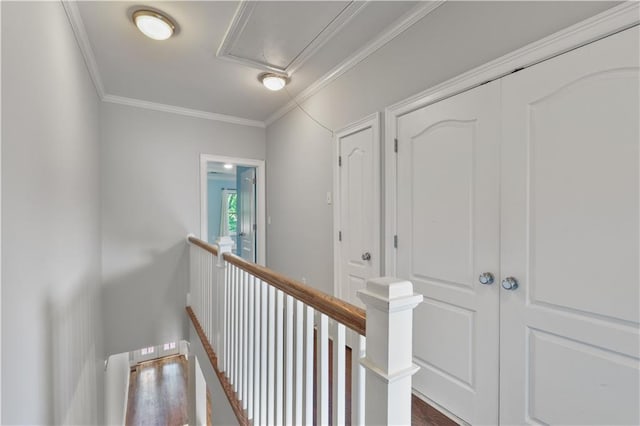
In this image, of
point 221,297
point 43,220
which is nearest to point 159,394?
point 221,297

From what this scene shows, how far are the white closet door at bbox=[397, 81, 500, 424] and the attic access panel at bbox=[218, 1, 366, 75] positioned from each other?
2.87 ft

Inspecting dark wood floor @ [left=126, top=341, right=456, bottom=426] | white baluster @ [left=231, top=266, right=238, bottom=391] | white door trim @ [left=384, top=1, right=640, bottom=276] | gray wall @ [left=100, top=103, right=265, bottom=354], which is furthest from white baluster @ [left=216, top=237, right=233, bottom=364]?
dark wood floor @ [left=126, top=341, right=456, bottom=426]

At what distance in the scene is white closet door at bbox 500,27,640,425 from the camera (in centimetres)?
110

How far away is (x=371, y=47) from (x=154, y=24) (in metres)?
1.57

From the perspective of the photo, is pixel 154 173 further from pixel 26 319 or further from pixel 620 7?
pixel 620 7

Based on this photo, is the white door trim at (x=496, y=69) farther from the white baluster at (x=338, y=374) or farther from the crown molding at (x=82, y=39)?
the crown molding at (x=82, y=39)

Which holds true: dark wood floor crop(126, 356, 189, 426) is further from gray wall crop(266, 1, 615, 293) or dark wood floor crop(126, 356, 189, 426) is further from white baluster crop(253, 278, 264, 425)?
white baluster crop(253, 278, 264, 425)

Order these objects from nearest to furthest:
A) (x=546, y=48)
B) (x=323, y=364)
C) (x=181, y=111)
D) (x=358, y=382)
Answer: (x=358, y=382)
(x=323, y=364)
(x=546, y=48)
(x=181, y=111)

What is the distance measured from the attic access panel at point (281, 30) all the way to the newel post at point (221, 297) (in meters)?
1.53

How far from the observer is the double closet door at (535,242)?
3.66 ft

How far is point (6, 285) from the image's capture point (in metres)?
0.99

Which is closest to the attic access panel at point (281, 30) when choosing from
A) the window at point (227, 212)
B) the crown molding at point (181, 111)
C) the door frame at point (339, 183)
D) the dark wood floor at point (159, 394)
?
the door frame at point (339, 183)

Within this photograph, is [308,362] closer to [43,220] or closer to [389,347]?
[389,347]

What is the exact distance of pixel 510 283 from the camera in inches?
56.5
